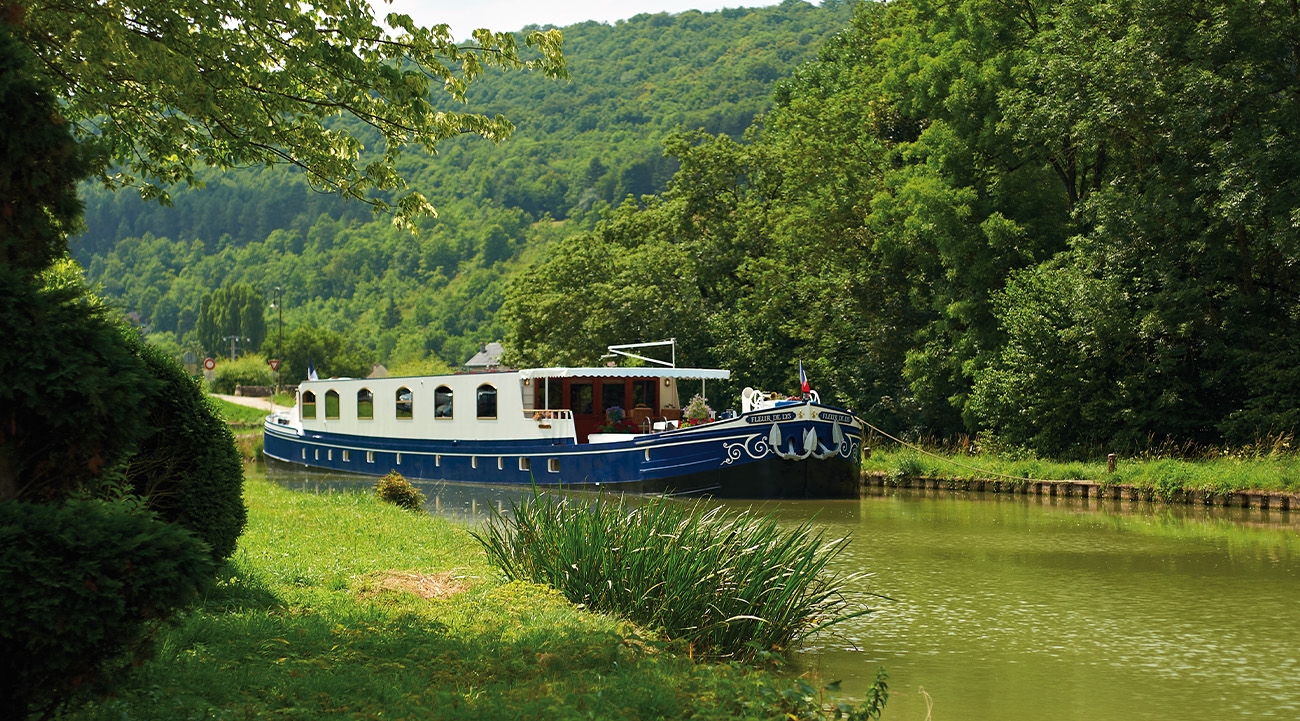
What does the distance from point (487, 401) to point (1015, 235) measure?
539 inches

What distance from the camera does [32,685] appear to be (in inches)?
188

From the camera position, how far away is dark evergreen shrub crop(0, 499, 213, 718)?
14.8 feet

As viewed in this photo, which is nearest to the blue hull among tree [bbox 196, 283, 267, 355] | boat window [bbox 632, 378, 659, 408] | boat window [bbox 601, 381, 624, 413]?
boat window [bbox 601, 381, 624, 413]

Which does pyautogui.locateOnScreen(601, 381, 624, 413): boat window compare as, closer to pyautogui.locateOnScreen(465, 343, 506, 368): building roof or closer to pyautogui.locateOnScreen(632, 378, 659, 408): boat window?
pyautogui.locateOnScreen(632, 378, 659, 408): boat window

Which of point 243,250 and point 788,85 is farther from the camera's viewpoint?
point 243,250

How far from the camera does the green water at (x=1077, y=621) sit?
8.47 metres

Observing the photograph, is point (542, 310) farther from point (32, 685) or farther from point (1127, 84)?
point (32, 685)

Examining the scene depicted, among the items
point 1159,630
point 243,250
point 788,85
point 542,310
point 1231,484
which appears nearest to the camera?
point 1159,630

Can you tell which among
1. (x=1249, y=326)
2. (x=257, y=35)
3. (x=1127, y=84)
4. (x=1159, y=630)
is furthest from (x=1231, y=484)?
(x=257, y=35)

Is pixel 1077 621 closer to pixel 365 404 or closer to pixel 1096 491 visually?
pixel 1096 491

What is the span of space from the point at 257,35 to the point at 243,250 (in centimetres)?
15222

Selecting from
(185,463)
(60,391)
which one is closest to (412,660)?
(185,463)

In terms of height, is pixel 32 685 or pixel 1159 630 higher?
pixel 32 685

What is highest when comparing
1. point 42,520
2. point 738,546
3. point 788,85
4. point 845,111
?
point 788,85
